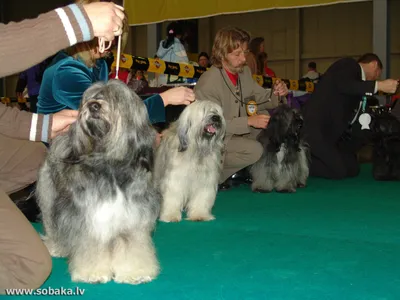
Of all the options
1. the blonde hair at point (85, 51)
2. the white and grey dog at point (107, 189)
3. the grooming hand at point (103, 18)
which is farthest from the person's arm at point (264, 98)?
the grooming hand at point (103, 18)

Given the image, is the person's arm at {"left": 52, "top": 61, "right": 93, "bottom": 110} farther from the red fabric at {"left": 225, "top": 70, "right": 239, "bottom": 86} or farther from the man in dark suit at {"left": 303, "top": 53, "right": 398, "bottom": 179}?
the man in dark suit at {"left": 303, "top": 53, "right": 398, "bottom": 179}

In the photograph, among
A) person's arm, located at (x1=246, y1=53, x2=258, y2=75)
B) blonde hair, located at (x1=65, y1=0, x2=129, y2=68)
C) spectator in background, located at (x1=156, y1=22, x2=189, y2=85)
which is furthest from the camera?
spectator in background, located at (x1=156, y1=22, x2=189, y2=85)

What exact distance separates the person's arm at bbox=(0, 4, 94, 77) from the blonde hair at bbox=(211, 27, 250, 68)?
342 centimetres

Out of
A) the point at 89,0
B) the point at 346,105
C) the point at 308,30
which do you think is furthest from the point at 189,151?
the point at 308,30

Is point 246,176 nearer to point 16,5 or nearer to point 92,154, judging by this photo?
point 92,154

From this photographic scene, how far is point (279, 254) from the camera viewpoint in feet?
9.85

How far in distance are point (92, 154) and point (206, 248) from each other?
109 centimetres

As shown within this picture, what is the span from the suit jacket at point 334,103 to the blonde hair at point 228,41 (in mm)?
1571

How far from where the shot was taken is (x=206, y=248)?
314 cm

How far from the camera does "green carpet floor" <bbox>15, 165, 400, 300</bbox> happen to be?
7.90 ft

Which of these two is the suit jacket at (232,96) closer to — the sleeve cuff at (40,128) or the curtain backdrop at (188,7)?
the sleeve cuff at (40,128)

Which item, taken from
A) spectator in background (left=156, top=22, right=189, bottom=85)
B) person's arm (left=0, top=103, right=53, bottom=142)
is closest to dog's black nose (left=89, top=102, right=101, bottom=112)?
person's arm (left=0, top=103, right=53, bottom=142)

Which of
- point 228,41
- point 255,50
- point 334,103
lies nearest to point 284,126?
point 228,41

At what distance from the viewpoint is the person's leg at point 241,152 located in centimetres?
523
